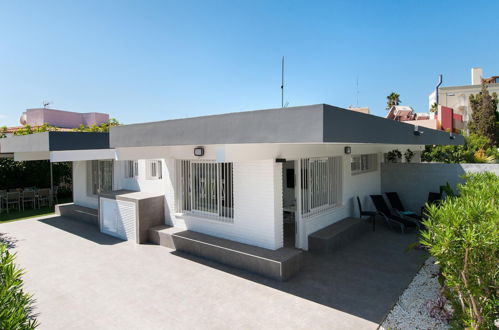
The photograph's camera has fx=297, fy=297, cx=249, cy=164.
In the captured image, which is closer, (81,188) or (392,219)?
(392,219)

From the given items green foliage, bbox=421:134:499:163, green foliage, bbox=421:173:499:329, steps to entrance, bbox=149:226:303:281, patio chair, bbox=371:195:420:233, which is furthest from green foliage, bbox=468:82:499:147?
green foliage, bbox=421:173:499:329

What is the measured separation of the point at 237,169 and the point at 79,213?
872cm

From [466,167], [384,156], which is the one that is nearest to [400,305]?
[466,167]

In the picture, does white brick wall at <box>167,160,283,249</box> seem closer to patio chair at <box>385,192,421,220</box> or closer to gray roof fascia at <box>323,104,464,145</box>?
gray roof fascia at <box>323,104,464,145</box>

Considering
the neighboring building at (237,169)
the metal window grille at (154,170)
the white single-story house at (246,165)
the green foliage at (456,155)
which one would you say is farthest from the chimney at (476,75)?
the metal window grille at (154,170)

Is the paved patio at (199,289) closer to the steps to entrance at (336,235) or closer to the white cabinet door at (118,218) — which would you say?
the steps to entrance at (336,235)

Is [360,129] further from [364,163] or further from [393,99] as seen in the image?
[393,99]

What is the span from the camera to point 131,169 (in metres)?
11.7

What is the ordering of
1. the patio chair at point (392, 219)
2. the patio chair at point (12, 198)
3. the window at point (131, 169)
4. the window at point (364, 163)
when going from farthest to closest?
the patio chair at point (12, 198), the window at point (364, 163), the window at point (131, 169), the patio chair at point (392, 219)

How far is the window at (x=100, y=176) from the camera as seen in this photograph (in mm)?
Answer: 12922

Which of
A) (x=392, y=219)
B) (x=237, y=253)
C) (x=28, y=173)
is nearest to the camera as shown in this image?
(x=237, y=253)

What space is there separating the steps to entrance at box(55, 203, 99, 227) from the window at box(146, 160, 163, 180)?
10.2 ft

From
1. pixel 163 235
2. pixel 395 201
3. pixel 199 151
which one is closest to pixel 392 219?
pixel 395 201

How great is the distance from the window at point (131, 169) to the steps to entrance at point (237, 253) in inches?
129
